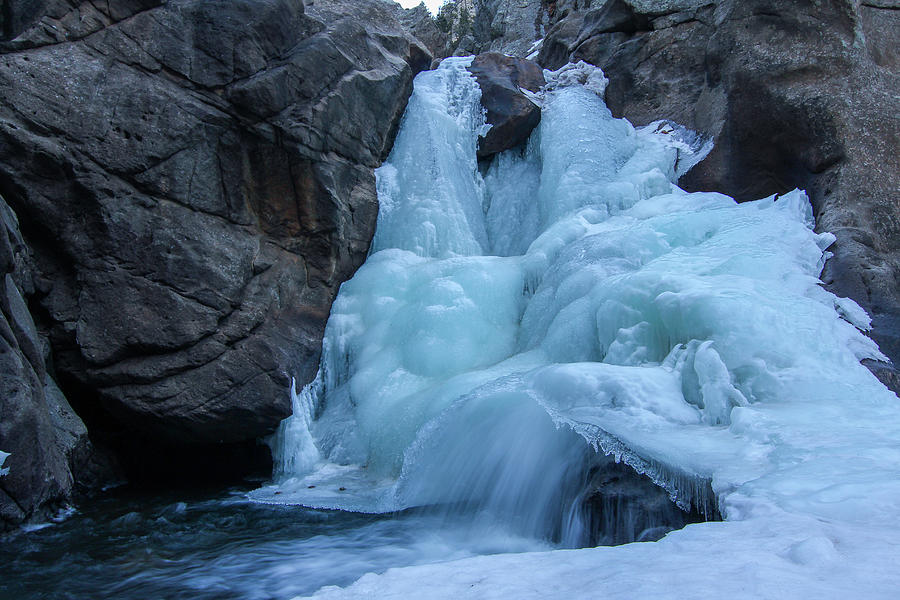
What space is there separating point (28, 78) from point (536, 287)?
5.17m

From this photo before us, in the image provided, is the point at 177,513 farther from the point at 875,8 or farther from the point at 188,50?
the point at 875,8

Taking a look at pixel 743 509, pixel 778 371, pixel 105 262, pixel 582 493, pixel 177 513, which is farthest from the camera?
pixel 105 262

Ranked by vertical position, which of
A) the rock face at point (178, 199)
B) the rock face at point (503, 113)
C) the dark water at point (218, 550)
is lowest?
the dark water at point (218, 550)

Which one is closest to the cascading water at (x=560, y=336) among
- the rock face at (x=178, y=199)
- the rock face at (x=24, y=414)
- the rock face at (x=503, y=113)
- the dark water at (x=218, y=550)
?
the rock face at (x=503, y=113)

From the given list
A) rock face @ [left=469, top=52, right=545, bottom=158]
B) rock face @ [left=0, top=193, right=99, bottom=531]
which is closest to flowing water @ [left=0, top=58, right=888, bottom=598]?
rock face @ [left=0, top=193, right=99, bottom=531]

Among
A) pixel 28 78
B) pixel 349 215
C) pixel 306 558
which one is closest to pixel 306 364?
pixel 349 215

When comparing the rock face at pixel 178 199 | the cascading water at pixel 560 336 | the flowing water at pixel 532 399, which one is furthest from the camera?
the rock face at pixel 178 199

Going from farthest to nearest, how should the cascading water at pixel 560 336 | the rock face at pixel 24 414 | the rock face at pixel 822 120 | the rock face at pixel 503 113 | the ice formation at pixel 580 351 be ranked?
the rock face at pixel 503 113 < the rock face at pixel 822 120 < the rock face at pixel 24 414 < the cascading water at pixel 560 336 < the ice formation at pixel 580 351

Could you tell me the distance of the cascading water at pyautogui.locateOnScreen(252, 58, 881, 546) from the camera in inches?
153

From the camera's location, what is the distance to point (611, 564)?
2113 mm

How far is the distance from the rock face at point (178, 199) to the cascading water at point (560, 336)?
2.26ft

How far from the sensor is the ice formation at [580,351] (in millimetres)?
3186

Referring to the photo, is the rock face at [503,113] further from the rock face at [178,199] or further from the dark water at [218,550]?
the dark water at [218,550]

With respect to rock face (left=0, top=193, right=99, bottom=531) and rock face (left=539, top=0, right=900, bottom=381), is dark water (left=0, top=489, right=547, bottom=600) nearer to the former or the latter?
rock face (left=0, top=193, right=99, bottom=531)
